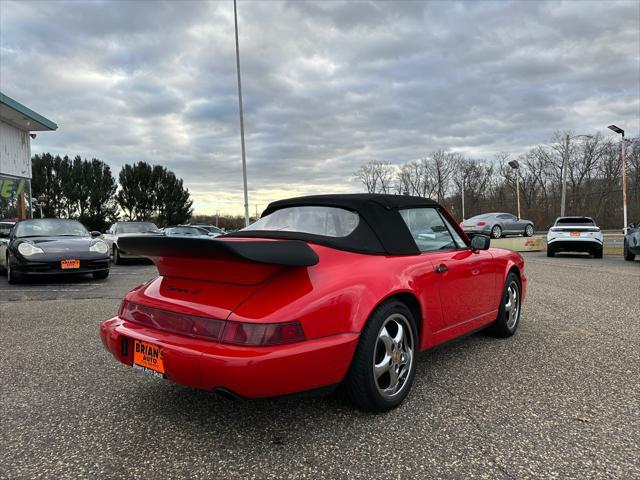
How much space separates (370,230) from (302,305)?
88 cm

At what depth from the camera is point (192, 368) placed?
2.29 metres

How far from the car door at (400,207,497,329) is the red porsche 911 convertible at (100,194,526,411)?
2cm

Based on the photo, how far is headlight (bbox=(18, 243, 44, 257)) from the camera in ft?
27.4

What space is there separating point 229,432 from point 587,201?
177 ft

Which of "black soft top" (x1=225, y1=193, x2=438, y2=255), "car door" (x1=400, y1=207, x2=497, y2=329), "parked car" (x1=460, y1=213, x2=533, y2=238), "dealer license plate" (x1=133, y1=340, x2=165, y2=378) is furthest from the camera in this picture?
"parked car" (x1=460, y1=213, x2=533, y2=238)

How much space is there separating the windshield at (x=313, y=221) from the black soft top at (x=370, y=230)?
5 centimetres

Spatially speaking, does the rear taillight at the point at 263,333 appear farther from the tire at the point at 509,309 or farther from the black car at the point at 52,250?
the black car at the point at 52,250

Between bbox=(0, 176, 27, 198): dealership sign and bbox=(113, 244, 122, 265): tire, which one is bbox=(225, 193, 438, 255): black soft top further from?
bbox=(0, 176, 27, 198): dealership sign

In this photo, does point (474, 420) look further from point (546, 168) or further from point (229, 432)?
point (546, 168)

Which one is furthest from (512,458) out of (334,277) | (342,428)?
(334,277)

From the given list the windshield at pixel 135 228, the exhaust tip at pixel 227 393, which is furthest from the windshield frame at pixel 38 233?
the exhaust tip at pixel 227 393

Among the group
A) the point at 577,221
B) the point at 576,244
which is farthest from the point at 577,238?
the point at 577,221

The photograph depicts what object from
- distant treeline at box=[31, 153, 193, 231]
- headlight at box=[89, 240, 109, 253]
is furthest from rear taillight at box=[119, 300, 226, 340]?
distant treeline at box=[31, 153, 193, 231]

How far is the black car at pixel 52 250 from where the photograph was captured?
8.35 m
